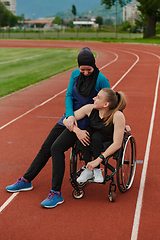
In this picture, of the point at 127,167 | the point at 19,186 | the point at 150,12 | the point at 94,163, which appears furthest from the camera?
the point at 150,12

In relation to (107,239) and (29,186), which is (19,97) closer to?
(29,186)

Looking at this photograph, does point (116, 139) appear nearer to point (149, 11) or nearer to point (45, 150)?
point (45, 150)

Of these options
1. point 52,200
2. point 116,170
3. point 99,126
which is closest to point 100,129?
point 99,126

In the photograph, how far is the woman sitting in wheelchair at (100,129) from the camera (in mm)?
3828

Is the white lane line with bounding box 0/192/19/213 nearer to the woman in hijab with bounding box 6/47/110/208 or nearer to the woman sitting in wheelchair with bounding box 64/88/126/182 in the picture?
the woman in hijab with bounding box 6/47/110/208

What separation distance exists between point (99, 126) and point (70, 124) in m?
0.34

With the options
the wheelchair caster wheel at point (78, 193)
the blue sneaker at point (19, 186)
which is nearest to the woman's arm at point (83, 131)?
the wheelchair caster wheel at point (78, 193)

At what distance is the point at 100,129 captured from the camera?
3.95 m

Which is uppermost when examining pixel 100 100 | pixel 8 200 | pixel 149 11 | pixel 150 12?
pixel 149 11

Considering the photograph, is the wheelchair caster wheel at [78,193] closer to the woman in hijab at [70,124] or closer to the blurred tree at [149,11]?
the woman in hijab at [70,124]

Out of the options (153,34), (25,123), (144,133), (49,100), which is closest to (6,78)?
(49,100)

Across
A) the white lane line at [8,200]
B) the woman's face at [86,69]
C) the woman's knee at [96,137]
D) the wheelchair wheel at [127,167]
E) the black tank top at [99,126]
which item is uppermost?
the woman's face at [86,69]

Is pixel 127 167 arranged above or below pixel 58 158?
below

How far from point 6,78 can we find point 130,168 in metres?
11.2
